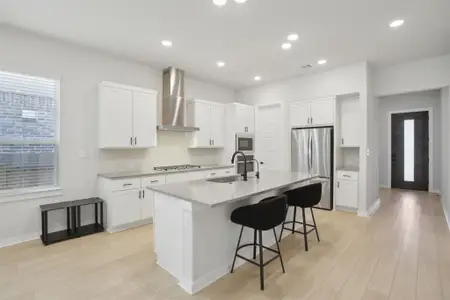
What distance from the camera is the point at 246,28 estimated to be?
3227 millimetres

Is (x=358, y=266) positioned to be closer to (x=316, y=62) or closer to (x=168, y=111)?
(x=316, y=62)

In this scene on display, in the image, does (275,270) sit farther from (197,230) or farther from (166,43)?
(166,43)

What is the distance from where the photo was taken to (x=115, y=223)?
12.2 ft

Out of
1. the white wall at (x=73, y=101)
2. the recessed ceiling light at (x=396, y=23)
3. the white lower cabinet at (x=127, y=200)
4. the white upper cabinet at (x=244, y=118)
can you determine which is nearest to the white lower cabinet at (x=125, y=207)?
the white lower cabinet at (x=127, y=200)

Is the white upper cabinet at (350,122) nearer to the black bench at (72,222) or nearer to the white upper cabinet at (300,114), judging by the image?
the white upper cabinet at (300,114)

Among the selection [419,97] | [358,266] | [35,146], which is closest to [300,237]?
[358,266]

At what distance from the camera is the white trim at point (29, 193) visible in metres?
3.24

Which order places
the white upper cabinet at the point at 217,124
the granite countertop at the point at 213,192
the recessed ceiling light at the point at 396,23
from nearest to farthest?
the granite countertop at the point at 213,192 < the recessed ceiling light at the point at 396,23 < the white upper cabinet at the point at 217,124

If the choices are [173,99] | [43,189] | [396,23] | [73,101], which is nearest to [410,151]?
[396,23]

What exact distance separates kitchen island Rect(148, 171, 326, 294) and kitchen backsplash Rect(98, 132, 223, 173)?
1.99 metres

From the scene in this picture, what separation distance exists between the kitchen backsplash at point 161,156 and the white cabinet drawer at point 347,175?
2.65m

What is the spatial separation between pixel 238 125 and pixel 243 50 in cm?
210

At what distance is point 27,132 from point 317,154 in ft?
16.1

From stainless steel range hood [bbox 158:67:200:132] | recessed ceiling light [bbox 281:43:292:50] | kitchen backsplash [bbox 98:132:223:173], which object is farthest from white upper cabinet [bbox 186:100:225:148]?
recessed ceiling light [bbox 281:43:292:50]
